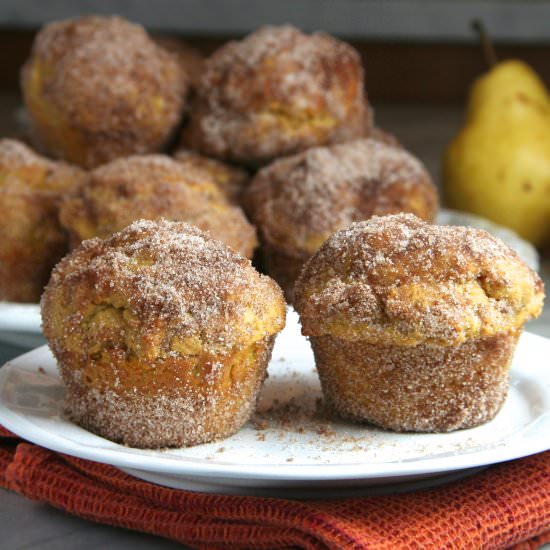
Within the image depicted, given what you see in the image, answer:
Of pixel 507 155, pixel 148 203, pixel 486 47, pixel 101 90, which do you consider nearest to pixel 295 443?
pixel 148 203

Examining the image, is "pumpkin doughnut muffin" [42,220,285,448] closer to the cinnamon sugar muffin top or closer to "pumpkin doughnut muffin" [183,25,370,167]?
the cinnamon sugar muffin top

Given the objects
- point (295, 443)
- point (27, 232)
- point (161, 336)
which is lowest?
point (27, 232)

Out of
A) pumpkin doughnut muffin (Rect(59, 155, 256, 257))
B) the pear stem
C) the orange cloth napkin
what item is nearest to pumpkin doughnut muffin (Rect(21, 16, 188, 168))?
pumpkin doughnut muffin (Rect(59, 155, 256, 257))

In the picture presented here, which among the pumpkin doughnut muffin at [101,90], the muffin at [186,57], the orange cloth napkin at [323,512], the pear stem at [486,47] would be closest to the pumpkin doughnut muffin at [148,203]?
the pumpkin doughnut muffin at [101,90]

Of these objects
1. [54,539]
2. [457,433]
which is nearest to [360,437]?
[457,433]

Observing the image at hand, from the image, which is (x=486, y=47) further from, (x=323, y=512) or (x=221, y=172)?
(x=323, y=512)
